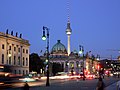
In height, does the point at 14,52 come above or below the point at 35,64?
above

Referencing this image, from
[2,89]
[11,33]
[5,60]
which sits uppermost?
[11,33]

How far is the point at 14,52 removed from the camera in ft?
422

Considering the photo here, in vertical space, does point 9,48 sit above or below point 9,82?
above

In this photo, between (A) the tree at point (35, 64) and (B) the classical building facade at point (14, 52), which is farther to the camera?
(A) the tree at point (35, 64)

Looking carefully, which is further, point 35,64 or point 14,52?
point 35,64

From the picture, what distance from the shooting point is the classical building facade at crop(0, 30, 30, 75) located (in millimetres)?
118562

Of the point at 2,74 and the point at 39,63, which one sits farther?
the point at 39,63

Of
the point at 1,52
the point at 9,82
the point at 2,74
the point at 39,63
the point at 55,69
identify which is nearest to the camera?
the point at 2,74

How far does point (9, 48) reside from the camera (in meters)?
123

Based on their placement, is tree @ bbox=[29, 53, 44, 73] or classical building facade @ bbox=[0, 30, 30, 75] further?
tree @ bbox=[29, 53, 44, 73]

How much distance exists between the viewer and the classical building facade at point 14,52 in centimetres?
11856

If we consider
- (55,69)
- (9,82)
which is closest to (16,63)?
(55,69)

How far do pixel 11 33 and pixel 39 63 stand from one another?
25.4 meters

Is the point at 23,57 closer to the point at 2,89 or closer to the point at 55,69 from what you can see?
the point at 55,69
